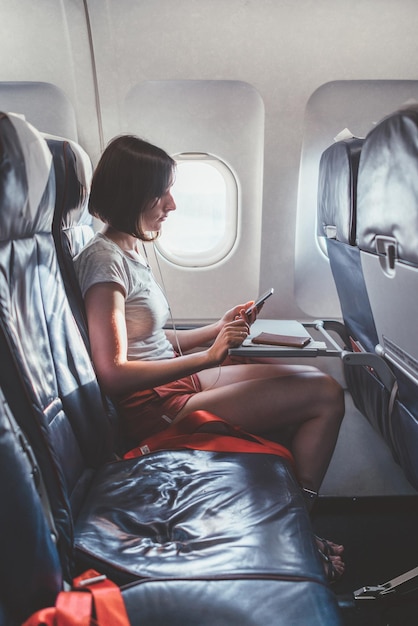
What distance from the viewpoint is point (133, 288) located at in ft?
6.20

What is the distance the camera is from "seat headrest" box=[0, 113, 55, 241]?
1179 millimetres

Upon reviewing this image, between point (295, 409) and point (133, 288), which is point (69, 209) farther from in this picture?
point (295, 409)

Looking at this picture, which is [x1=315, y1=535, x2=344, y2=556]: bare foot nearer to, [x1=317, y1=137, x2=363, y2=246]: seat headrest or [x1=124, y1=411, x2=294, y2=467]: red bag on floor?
[x1=124, y1=411, x2=294, y2=467]: red bag on floor

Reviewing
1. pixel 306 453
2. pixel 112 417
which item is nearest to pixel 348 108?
pixel 306 453

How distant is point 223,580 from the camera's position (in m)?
1.17

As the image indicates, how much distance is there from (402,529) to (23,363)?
187 centimetres

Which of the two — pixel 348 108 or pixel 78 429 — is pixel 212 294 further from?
pixel 78 429

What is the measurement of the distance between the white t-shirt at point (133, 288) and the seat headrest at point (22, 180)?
11.7 inches

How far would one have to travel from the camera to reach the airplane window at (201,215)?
2.73 m

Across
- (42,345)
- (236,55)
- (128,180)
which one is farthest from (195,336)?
(236,55)

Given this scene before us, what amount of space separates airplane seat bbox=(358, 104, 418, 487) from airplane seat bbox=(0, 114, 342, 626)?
406 mm

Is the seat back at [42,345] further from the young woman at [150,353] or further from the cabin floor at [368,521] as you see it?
the cabin floor at [368,521]

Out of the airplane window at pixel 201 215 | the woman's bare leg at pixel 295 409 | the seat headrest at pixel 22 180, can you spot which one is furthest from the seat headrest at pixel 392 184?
the airplane window at pixel 201 215

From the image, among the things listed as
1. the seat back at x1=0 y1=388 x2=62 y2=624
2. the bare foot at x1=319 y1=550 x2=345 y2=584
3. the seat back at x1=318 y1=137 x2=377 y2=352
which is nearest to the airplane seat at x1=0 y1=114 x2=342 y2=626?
the seat back at x1=0 y1=388 x2=62 y2=624
